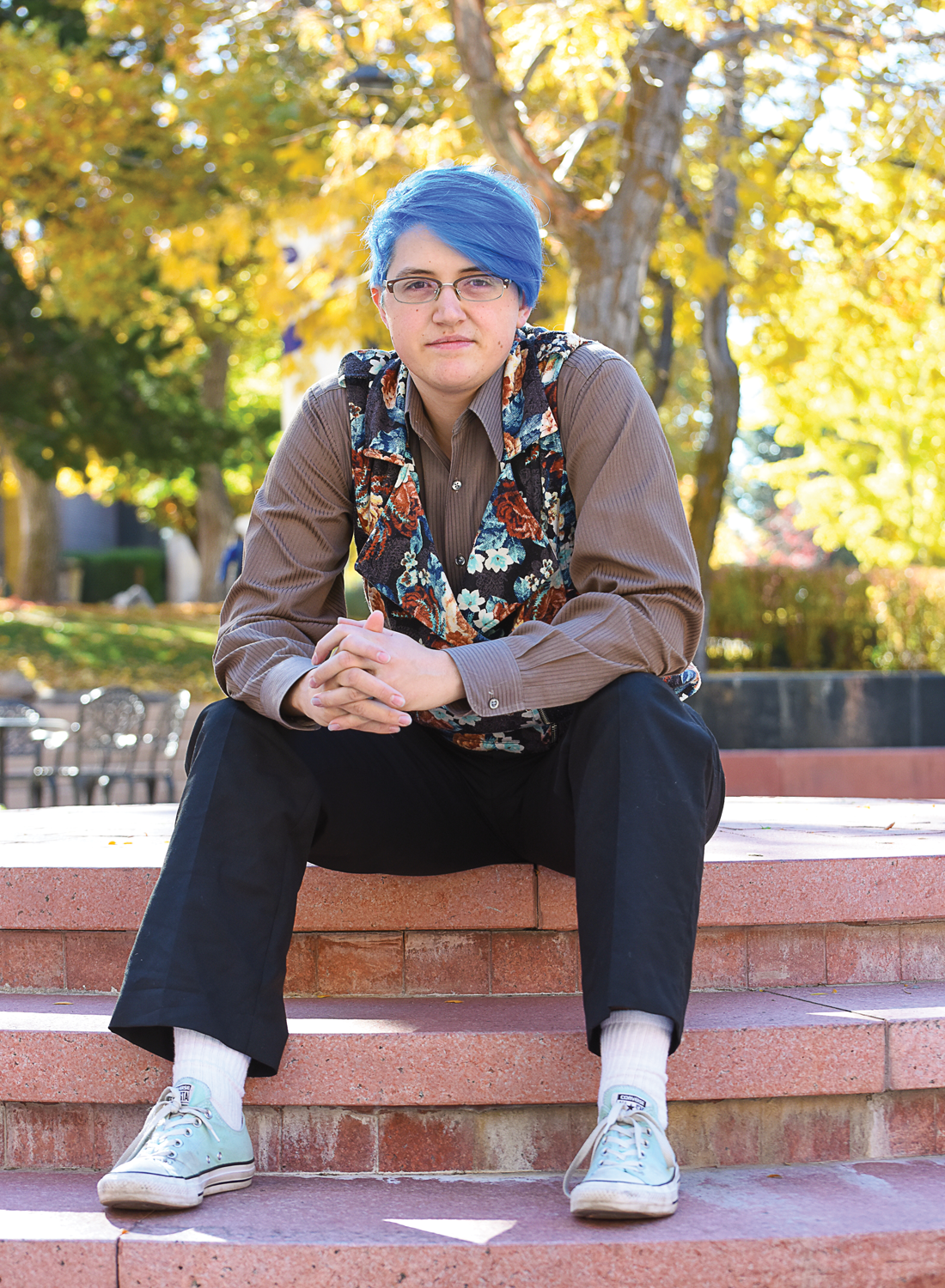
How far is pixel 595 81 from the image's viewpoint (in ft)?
22.9

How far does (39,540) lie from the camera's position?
20.4m

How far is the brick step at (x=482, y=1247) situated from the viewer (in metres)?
1.93

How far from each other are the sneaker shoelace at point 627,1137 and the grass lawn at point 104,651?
11.2 meters

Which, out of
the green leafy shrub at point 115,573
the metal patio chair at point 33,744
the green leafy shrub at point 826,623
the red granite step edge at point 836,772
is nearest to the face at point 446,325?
the red granite step edge at point 836,772

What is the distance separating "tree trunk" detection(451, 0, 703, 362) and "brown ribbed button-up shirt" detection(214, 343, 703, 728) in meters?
4.05

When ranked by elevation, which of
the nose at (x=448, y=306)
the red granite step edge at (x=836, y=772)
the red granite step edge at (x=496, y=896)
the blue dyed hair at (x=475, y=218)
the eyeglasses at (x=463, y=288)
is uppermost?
the blue dyed hair at (x=475, y=218)

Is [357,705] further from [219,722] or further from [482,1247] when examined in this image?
[482,1247]

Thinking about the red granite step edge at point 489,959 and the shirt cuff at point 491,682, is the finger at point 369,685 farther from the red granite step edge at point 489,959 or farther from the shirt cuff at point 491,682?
the red granite step edge at point 489,959

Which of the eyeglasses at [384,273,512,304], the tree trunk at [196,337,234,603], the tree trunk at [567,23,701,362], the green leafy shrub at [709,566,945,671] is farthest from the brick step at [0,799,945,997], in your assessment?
the tree trunk at [196,337,234,603]

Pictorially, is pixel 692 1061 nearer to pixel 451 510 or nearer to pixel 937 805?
pixel 451 510

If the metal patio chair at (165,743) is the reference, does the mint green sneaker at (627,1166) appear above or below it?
below

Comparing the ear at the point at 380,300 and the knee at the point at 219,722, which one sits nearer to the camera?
the knee at the point at 219,722

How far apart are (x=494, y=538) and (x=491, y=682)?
0.37 meters

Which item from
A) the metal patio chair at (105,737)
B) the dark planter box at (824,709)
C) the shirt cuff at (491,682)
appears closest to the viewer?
the shirt cuff at (491,682)
